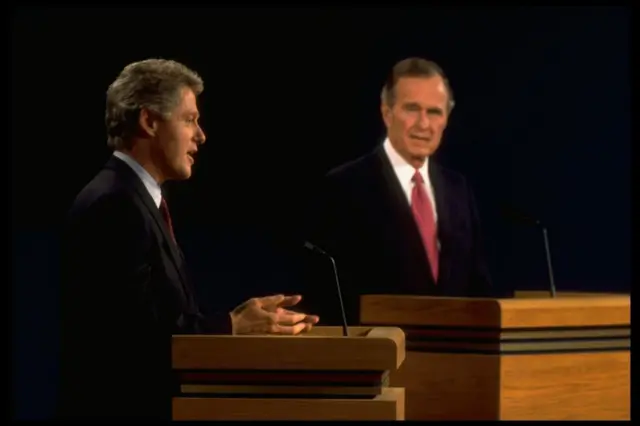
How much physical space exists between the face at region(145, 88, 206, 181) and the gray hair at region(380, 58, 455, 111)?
156 cm

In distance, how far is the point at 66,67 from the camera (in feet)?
18.0

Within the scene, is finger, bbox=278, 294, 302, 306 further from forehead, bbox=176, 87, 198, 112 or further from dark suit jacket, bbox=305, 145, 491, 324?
dark suit jacket, bbox=305, 145, 491, 324

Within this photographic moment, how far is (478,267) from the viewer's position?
5.53 meters

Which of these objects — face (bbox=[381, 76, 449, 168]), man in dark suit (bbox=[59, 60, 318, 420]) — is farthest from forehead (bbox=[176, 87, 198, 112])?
face (bbox=[381, 76, 449, 168])

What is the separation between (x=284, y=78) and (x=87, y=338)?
2187mm

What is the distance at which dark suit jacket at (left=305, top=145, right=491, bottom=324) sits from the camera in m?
5.33

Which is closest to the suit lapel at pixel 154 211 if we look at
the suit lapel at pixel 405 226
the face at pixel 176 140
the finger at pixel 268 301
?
the face at pixel 176 140

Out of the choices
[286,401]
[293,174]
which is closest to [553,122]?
[293,174]

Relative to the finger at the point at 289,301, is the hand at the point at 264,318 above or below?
below

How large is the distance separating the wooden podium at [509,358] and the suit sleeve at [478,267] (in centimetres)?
67

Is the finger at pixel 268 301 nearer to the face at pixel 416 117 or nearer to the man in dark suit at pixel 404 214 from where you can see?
→ the man in dark suit at pixel 404 214

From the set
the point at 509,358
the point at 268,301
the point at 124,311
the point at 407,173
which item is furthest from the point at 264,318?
the point at 407,173

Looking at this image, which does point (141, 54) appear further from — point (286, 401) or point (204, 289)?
point (286, 401)

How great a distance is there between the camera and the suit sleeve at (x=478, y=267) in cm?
552
